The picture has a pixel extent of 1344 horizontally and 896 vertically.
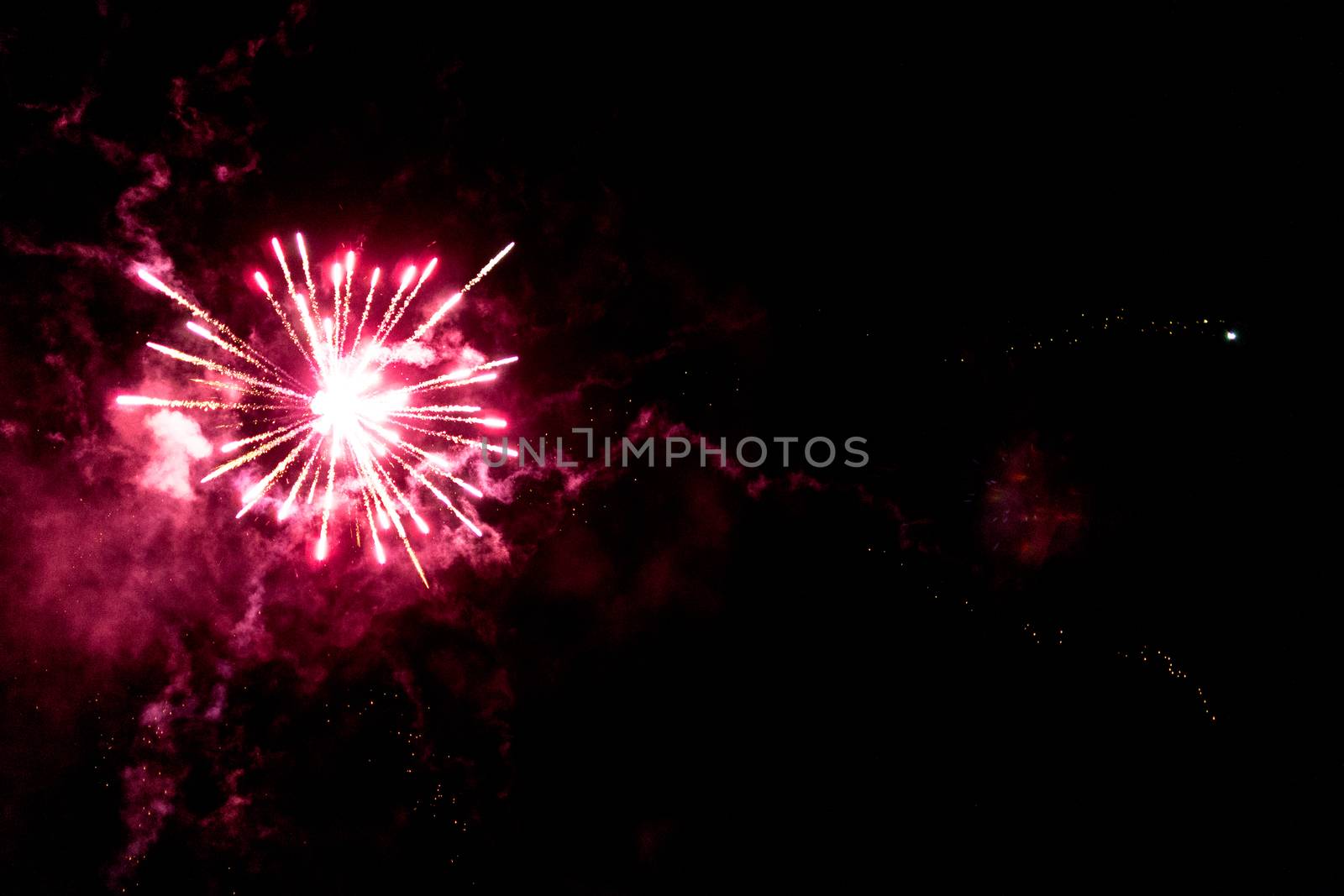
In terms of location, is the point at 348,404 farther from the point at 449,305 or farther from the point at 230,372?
the point at 449,305

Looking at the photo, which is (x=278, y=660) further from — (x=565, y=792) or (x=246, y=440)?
(x=565, y=792)

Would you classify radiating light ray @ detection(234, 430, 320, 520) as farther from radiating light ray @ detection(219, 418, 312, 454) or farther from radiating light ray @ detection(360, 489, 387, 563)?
radiating light ray @ detection(360, 489, 387, 563)

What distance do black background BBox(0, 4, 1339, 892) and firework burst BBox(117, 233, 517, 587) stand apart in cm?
61

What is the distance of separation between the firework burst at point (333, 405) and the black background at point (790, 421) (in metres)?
0.61

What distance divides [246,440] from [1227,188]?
10.7 metres

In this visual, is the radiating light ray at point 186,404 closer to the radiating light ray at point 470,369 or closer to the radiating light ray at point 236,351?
the radiating light ray at point 236,351

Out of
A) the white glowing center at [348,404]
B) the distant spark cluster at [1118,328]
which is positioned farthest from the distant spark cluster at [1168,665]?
the white glowing center at [348,404]

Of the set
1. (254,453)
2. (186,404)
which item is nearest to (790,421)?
(254,453)

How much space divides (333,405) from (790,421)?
→ 495 cm

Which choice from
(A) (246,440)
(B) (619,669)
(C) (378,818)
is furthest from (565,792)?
(A) (246,440)

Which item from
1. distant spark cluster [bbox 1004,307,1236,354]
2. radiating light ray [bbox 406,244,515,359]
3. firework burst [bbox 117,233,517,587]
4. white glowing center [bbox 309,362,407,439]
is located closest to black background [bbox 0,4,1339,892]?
distant spark cluster [bbox 1004,307,1236,354]

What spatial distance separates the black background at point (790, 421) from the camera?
635 centimetres

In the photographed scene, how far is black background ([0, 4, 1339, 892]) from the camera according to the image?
6.35 metres

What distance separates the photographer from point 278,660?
6523mm
